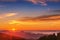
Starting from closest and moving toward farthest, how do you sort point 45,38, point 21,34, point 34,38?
point 34,38 → point 21,34 → point 45,38

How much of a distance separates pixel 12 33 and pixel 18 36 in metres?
0.36

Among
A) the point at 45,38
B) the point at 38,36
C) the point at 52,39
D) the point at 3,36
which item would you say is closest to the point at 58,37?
the point at 52,39

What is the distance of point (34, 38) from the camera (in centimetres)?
799

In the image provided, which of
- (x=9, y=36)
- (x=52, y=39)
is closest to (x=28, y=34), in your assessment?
(x=9, y=36)

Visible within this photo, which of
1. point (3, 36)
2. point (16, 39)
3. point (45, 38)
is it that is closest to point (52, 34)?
point (45, 38)

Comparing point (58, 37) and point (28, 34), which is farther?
point (58, 37)

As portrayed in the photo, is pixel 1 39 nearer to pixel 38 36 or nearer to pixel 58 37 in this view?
pixel 38 36

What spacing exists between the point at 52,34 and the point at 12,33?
2167 millimetres

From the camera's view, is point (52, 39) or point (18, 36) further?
point (52, 39)

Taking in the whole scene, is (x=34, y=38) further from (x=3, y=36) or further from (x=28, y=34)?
(x=3, y=36)

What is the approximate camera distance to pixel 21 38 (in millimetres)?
8461

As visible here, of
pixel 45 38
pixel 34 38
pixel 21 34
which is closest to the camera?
pixel 34 38

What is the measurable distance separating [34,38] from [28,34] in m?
0.40

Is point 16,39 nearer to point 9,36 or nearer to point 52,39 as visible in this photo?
point 9,36
